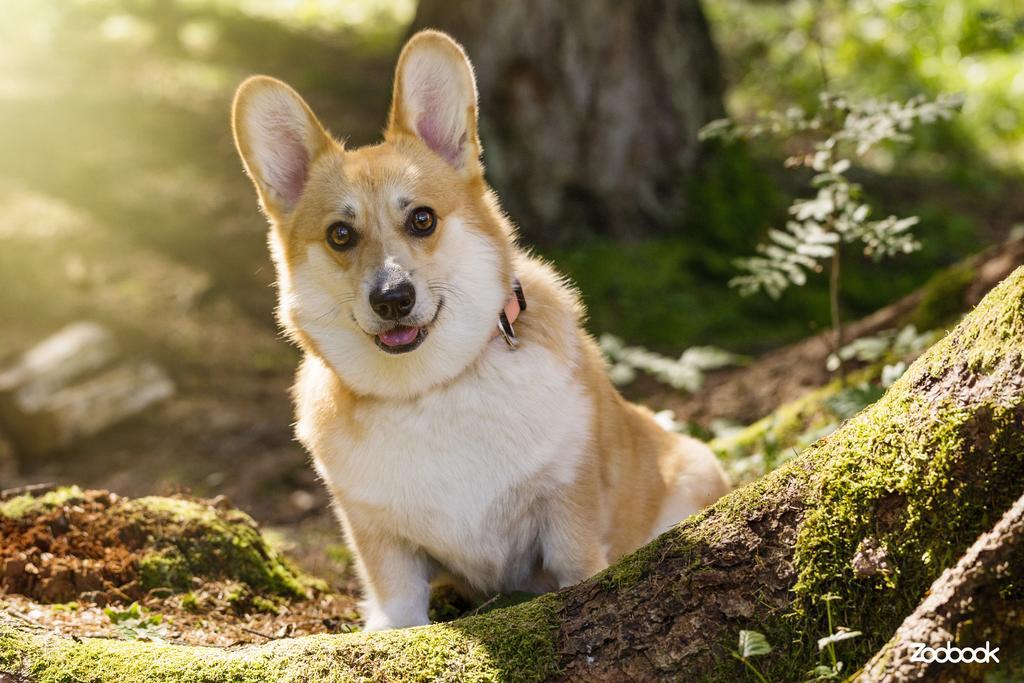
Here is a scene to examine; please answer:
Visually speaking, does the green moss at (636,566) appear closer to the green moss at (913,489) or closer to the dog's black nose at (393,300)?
the green moss at (913,489)

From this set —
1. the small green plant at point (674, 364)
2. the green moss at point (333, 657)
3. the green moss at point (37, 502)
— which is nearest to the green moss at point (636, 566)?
the green moss at point (333, 657)

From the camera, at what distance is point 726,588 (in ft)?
7.46

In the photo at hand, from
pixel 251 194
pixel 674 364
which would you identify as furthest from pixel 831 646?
pixel 251 194

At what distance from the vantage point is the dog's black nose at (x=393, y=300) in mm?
3066

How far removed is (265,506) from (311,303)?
2703 mm

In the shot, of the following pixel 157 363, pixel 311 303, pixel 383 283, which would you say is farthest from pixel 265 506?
pixel 383 283

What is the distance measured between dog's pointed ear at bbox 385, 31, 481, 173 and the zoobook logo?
7.16ft

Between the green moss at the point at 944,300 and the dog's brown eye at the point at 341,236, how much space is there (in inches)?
107

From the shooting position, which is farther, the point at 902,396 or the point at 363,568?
the point at 363,568

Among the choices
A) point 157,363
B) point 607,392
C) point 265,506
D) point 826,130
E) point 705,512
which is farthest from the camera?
point 157,363

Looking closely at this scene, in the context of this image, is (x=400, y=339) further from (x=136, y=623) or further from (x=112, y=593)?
(x=112, y=593)

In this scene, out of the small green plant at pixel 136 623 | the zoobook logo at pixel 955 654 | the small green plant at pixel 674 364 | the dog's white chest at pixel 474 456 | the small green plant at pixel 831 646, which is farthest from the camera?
the small green plant at pixel 674 364

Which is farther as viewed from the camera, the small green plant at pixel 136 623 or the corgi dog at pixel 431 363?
the corgi dog at pixel 431 363

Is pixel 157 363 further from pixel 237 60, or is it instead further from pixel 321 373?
pixel 237 60
